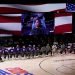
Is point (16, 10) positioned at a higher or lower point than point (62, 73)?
higher

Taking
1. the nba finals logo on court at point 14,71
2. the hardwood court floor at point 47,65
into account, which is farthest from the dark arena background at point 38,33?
the nba finals logo on court at point 14,71

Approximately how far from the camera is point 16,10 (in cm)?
1338

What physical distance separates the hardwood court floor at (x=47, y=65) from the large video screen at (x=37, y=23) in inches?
62.0

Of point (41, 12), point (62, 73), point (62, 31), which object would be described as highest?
point (41, 12)

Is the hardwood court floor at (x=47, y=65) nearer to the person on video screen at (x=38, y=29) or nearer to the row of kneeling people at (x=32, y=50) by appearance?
the row of kneeling people at (x=32, y=50)

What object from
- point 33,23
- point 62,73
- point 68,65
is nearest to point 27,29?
point 33,23

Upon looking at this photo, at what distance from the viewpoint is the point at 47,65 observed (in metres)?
11.4

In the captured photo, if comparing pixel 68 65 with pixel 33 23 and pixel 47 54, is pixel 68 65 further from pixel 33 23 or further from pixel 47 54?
pixel 33 23

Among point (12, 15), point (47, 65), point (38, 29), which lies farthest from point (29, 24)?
point (47, 65)

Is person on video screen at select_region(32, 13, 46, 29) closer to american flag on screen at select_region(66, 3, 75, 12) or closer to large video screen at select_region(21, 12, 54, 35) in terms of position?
large video screen at select_region(21, 12, 54, 35)

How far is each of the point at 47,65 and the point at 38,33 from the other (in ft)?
8.94

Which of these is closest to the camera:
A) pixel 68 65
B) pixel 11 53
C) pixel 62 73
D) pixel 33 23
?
pixel 62 73

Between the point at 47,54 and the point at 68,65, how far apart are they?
211 cm

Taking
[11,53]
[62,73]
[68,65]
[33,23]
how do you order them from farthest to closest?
[33,23]
[11,53]
[68,65]
[62,73]
